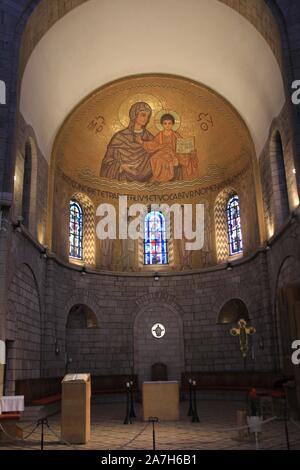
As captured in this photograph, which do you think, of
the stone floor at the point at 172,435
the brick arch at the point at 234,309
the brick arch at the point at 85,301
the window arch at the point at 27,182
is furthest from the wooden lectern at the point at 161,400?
the brick arch at the point at 234,309

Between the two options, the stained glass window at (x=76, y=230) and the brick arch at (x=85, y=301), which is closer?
the brick arch at (x=85, y=301)

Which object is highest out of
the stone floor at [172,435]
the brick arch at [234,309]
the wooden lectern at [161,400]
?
the brick arch at [234,309]

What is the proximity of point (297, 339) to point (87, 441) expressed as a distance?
5.45 metres

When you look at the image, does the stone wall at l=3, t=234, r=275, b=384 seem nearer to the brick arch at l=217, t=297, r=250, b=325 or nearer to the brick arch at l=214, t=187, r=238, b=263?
the brick arch at l=217, t=297, r=250, b=325

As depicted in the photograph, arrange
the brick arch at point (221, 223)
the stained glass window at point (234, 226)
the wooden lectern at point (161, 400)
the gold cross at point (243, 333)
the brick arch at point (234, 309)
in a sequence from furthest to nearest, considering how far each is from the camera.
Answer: the brick arch at point (221, 223)
the stained glass window at point (234, 226)
the brick arch at point (234, 309)
the gold cross at point (243, 333)
the wooden lectern at point (161, 400)

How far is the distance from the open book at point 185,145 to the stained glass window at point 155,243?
336 centimetres

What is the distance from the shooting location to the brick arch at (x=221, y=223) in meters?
21.3

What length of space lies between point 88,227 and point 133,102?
6.32m

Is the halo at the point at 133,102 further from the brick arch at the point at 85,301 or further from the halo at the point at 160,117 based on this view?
the brick arch at the point at 85,301

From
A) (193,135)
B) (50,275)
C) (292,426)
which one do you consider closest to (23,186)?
(50,275)

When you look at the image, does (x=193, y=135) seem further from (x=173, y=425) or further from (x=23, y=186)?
(x=173, y=425)

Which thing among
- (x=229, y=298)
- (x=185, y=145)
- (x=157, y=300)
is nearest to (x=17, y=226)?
(x=157, y=300)

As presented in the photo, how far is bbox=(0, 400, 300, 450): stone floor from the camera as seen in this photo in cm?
884

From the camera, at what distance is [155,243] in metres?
22.7
